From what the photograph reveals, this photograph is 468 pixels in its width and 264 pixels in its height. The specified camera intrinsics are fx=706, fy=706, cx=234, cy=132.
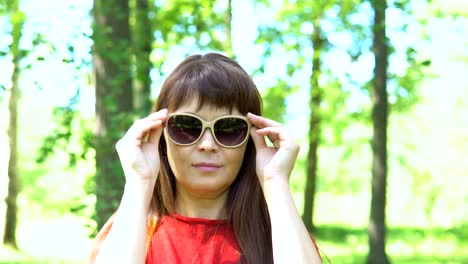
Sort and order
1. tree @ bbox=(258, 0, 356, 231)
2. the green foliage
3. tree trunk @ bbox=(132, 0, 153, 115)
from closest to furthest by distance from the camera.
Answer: tree trunk @ bbox=(132, 0, 153, 115) < tree @ bbox=(258, 0, 356, 231) < the green foliage

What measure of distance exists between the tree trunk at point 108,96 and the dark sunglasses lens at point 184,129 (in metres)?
3.24

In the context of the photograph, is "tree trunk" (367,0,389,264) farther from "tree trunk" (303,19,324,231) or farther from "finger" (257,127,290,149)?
"finger" (257,127,290,149)

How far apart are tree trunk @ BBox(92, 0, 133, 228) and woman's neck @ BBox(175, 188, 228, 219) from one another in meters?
3.11

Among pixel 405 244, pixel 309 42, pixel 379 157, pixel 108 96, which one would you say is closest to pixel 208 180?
pixel 108 96

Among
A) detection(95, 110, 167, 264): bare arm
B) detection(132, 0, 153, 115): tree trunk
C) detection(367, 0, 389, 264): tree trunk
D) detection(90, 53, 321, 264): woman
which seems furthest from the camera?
detection(367, 0, 389, 264): tree trunk

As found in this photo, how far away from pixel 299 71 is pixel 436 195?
798 cm

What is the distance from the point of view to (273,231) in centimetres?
248

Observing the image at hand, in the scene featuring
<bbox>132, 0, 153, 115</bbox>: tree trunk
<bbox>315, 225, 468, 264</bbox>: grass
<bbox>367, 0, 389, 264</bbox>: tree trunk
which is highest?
<bbox>132, 0, 153, 115</bbox>: tree trunk

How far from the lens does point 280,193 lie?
2.54 metres

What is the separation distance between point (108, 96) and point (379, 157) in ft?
18.0

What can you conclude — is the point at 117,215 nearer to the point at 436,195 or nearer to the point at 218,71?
the point at 218,71

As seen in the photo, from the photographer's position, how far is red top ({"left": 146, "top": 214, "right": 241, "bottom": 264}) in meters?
2.54

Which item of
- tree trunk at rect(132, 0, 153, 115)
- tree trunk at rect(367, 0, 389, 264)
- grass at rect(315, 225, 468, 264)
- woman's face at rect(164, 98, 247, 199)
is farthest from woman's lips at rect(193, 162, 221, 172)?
grass at rect(315, 225, 468, 264)

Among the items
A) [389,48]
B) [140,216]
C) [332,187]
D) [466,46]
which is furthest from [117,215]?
[332,187]
